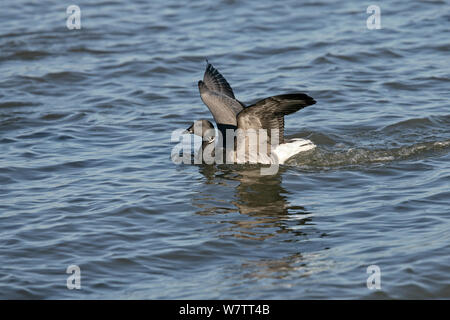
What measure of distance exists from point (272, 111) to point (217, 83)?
88.9 inches

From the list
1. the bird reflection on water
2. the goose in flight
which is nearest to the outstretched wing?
the goose in flight

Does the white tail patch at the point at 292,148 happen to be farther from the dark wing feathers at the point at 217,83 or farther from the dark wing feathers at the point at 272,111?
the dark wing feathers at the point at 217,83

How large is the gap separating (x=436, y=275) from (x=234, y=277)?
173cm

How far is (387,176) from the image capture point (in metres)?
8.68

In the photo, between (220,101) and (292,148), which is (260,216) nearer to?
(292,148)

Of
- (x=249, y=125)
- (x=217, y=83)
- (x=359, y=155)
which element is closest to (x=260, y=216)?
(x=249, y=125)

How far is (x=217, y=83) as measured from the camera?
10594 millimetres

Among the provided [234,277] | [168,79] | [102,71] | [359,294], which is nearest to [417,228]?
[359,294]

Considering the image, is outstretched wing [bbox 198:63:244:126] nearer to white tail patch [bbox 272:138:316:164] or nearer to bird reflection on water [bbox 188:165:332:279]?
bird reflection on water [bbox 188:165:332:279]

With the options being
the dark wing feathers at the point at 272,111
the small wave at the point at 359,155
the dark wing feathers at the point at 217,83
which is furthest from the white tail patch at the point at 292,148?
the dark wing feathers at the point at 217,83

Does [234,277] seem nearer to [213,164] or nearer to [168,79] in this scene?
[213,164]

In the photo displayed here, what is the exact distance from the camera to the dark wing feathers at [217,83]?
10508mm
